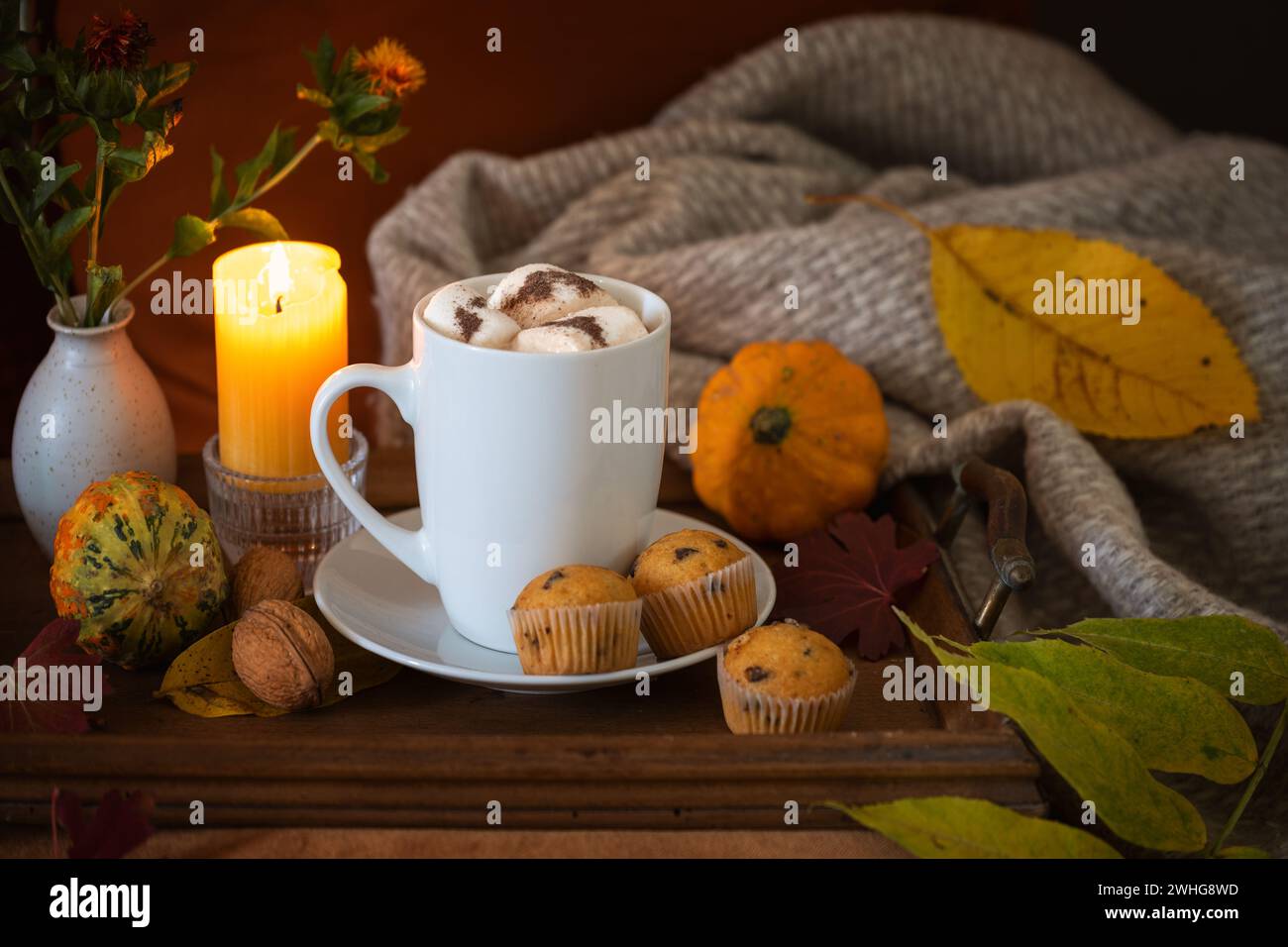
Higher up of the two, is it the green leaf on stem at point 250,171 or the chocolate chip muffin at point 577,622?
the green leaf on stem at point 250,171

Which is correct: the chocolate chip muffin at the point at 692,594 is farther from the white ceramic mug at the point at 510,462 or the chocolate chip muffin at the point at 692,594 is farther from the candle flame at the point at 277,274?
the candle flame at the point at 277,274

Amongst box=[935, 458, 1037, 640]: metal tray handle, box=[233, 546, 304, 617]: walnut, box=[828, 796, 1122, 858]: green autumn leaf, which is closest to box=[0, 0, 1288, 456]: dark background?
box=[233, 546, 304, 617]: walnut

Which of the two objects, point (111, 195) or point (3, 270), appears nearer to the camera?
point (111, 195)

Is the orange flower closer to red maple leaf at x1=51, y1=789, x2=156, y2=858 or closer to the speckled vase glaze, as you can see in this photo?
the speckled vase glaze

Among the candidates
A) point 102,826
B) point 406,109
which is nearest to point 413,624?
point 102,826

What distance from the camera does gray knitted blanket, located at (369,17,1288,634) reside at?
0.76 m

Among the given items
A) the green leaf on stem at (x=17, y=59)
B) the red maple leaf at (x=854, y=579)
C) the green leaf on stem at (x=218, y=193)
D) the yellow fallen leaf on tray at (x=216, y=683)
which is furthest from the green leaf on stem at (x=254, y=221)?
the red maple leaf at (x=854, y=579)

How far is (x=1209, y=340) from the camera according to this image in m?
0.78

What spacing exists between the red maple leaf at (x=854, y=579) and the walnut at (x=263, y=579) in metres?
0.24

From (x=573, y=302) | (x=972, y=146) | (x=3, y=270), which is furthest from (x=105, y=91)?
(x=972, y=146)

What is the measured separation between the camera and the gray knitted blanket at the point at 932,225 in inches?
30.1
